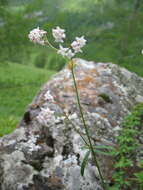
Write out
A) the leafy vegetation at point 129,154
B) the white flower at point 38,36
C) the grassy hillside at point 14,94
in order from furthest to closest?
the grassy hillside at point 14,94
the leafy vegetation at point 129,154
the white flower at point 38,36

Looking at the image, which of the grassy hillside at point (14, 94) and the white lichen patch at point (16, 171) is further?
the grassy hillside at point (14, 94)

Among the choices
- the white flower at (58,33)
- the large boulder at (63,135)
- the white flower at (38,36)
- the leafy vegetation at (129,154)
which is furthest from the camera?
the large boulder at (63,135)

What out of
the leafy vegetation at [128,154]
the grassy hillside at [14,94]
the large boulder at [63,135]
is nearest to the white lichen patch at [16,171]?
the large boulder at [63,135]

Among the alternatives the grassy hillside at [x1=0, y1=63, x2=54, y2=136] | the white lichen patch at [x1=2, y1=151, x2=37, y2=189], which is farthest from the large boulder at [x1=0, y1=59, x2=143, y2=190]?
the grassy hillside at [x1=0, y1=63, x2=54, y2=136]

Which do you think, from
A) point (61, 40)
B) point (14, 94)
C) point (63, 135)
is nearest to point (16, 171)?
point (63, 135)

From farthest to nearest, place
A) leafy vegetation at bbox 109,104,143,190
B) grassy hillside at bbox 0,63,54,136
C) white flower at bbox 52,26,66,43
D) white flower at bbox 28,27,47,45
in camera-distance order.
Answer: grassy hillside at bbox 0,63,54,136 < leafy vegetation at bbox 109,104,143,190 < white flower at bbox 28,27,47,45 < white flower at bbox 52,26,66,43

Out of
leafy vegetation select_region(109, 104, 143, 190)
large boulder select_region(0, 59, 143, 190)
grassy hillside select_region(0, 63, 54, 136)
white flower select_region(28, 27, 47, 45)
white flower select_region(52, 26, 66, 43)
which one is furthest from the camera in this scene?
grassy hillside select_region(0, 63, 54, 136)

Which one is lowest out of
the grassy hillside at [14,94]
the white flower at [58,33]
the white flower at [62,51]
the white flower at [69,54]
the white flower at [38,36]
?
the white flower at [69,54]

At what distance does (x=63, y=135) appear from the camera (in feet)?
18.8

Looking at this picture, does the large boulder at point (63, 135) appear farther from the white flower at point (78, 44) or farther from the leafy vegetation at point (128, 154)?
the white flower at point (78, 44)

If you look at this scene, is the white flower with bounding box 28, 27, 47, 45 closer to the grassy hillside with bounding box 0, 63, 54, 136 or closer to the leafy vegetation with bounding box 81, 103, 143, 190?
the leafy vegetation with bounding box 81, 103, 143, 190

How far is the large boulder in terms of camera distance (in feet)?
16.9

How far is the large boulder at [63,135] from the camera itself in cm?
514

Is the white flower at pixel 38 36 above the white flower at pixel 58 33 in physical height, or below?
above
